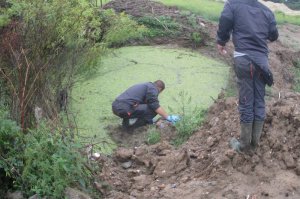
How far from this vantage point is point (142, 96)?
788cm

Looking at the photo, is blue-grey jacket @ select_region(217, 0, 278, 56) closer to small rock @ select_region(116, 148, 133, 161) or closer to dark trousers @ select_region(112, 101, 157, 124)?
small rock @ select_region(116, 148, 133, 161)

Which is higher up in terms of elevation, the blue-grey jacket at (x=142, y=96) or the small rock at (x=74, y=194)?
the small rock at (x=74, y=194)

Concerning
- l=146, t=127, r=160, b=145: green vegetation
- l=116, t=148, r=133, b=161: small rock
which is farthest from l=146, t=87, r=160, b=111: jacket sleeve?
l=116, t=148, r=133, b=161: small rock

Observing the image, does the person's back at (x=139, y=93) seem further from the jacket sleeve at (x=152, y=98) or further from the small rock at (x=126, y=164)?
the small rock at (x=126, y=164)

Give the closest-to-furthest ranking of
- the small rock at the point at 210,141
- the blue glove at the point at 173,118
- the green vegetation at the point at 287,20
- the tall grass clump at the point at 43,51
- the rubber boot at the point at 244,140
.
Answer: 1. the rubber boot at the point at 244,140
2. the tall grass clump at the point at 43,51
3. the small rock at the point at 210,141
4. the blue glove at the point at 173,118
5. the green vegetation at the point at 287,20

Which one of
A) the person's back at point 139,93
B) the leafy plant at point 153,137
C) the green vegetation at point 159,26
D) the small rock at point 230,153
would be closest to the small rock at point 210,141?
the small rock at point 230,153

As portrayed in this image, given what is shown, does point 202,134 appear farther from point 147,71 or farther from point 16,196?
point 147,71

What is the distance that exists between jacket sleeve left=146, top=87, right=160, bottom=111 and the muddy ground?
42.2 inches

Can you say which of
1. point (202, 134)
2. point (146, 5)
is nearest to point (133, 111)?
point (202, 134)

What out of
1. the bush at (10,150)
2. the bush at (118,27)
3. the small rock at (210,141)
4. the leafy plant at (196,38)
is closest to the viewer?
the bush at (10,150)

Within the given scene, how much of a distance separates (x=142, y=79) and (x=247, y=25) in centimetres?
462

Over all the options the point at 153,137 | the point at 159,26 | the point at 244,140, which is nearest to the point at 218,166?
the point at 244,140

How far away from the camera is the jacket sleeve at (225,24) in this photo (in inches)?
215

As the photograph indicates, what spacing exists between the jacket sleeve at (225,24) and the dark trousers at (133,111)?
94.7 inches
